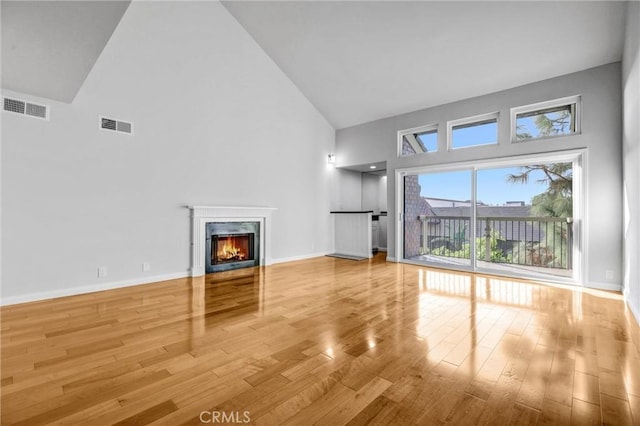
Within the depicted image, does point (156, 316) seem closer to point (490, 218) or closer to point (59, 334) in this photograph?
point (59, 334)

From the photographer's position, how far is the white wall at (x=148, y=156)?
130 inches

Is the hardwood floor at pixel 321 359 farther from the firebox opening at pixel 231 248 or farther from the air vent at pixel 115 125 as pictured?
the air vent at pixel 115 125

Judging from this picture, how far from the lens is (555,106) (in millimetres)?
4371

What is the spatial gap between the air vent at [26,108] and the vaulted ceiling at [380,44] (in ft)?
0.56

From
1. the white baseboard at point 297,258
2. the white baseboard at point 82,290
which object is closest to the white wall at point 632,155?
the white baseboard at point 297,258

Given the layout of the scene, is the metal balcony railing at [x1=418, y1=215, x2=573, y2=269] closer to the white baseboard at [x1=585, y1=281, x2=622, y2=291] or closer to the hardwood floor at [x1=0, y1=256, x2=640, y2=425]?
the white baseboard at [x1=585, y1=281, x2=622, y2=291]

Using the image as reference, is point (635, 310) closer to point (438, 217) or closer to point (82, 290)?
point (438, 217)

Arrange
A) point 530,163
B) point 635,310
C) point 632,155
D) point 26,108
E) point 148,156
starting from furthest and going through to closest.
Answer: point 530,163, point 148,156, point 26,108, point 632,155, point 635,310

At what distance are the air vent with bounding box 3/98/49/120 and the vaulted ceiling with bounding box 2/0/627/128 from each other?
0.56ft

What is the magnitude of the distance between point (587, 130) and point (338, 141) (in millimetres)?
4610

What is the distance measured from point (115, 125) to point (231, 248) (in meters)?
2.56

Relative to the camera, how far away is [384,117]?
245 inches

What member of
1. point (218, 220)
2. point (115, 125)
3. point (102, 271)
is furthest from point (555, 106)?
point (102, 271)

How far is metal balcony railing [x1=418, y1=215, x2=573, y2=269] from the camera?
175 inches
